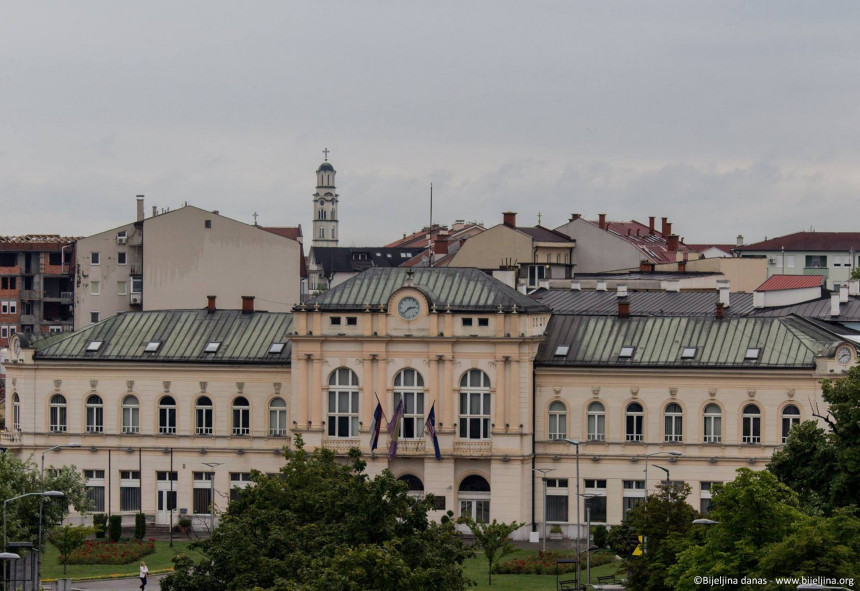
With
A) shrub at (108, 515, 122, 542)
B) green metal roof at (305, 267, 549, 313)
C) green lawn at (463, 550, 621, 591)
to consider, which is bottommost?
green lawn at (463, 550, 621, 591)

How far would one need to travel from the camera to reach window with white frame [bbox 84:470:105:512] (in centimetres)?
13362

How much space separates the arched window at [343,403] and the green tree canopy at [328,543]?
107 feet

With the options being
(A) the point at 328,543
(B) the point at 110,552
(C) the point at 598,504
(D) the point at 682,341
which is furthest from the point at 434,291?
(A) the point at 328,543

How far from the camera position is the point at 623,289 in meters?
148

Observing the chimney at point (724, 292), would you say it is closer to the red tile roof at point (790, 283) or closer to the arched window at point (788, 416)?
the red tile roof at point (790, 283)

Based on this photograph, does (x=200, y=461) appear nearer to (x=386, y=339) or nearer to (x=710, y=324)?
(x=386, y=339)

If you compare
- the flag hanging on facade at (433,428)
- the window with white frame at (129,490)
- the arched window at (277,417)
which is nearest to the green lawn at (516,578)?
the flag hanging on facade at (433,428)

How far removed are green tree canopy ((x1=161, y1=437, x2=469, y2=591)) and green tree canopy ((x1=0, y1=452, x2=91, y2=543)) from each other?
12.4m

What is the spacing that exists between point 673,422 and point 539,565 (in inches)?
614

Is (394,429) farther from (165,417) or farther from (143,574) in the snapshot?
(143,574)

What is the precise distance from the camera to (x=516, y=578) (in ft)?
379

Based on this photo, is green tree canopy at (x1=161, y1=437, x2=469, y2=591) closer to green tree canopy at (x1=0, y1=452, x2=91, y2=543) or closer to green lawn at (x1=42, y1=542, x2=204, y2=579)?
green tree canopy at (x1=0, y1=452, x2=91, y2=543)

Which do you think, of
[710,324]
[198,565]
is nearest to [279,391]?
[710,324]

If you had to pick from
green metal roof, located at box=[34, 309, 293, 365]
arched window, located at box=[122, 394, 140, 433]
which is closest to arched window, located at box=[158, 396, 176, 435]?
arched window, located at box=[122, 394, 140, 433]
